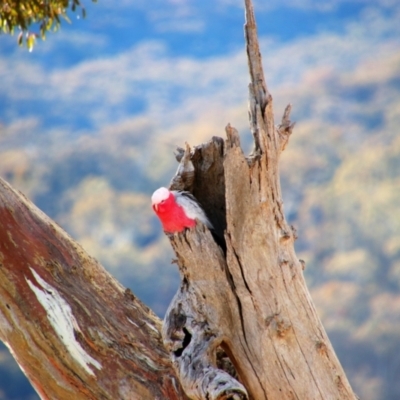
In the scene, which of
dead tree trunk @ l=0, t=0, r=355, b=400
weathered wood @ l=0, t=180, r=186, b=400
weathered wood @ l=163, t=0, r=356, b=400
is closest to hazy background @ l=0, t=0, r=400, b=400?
weathered wood @ l=0, t=180, r=186, b=400

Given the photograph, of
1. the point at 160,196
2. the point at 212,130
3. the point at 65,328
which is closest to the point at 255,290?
the point at 160,196

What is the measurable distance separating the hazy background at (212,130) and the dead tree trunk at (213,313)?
2677 cm

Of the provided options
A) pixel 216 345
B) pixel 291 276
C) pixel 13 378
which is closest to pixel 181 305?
pixel 216 345

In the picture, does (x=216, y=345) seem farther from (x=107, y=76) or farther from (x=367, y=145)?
(x=107, y=76)

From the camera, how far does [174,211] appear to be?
434 centimetres

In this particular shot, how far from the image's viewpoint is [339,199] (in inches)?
1676

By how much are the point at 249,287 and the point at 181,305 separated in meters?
0.41

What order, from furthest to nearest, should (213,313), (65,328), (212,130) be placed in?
(212,130)
(65,328)
(213,313)

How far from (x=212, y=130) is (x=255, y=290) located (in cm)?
4676

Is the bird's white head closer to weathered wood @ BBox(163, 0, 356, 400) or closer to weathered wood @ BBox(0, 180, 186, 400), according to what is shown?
weathered wood @ BBox(163, 0, 356, 400)

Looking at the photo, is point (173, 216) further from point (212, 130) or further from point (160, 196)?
point (212, 130)

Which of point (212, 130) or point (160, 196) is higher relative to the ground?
point (212, 130)

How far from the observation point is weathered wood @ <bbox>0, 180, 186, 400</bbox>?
15.1 ft

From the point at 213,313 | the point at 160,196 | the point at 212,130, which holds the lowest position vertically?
the point at 213,313
